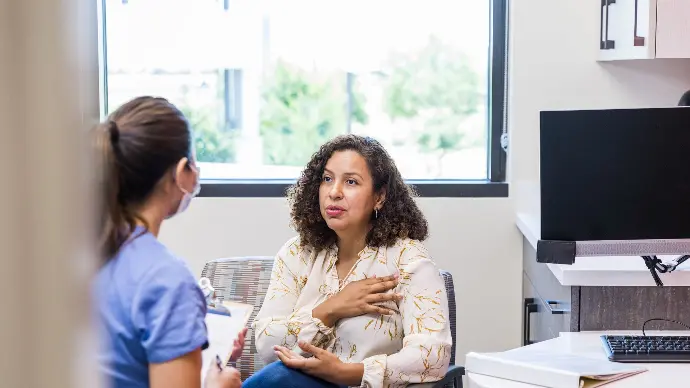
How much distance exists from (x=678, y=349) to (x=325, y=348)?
0.78 metres

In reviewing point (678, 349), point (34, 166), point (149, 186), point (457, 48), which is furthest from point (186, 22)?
point (34, 166)

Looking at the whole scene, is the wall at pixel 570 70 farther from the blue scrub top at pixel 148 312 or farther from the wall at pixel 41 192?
the wall at pixel 41 192

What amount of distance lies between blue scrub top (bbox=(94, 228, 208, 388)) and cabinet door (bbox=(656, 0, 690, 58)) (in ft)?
6.33

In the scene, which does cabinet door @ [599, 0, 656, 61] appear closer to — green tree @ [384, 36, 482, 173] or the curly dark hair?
green tree @ [384, 36, 482, 173]

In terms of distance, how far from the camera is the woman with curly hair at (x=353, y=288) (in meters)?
1.97

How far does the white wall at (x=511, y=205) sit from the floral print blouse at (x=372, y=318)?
3.18 ft

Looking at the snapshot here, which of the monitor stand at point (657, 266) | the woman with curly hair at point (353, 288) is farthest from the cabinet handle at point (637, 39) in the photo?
the woman with curly hair at point (353, 288)

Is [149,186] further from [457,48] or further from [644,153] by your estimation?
[457,48]

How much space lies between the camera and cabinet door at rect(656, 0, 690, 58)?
98.8 inches

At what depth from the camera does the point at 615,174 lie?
1810 mm

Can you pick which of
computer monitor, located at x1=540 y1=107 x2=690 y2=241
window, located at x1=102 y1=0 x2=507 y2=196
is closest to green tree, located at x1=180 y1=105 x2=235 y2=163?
window, located at x1=102 y1=0 x2=507 y2=196

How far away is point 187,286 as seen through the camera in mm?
1018

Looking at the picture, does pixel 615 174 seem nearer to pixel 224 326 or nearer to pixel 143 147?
pixel 224 326

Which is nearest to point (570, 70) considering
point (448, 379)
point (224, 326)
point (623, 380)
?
point (448, 379)
